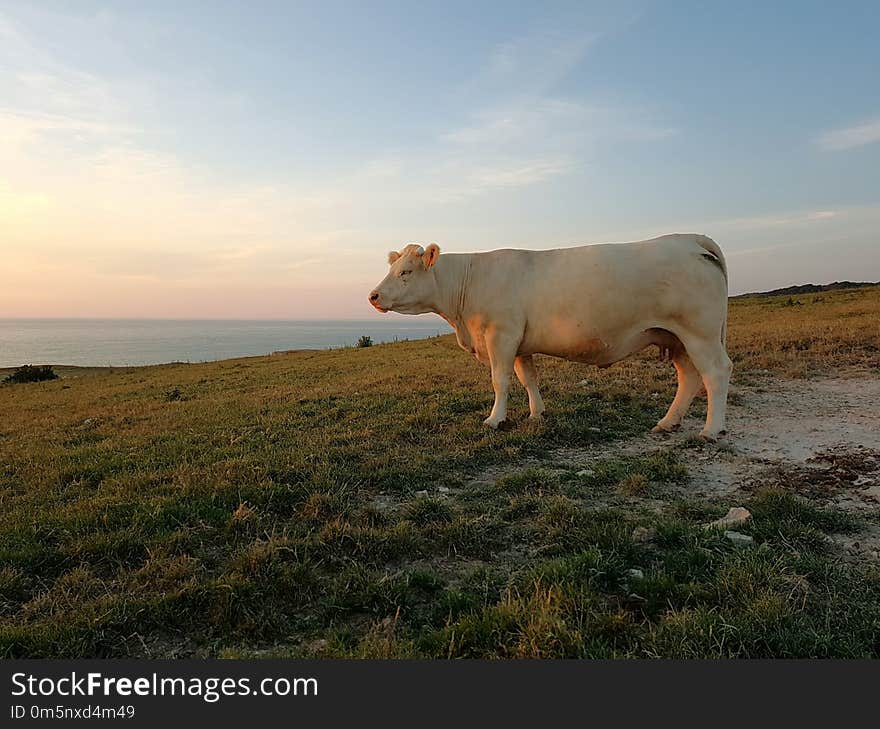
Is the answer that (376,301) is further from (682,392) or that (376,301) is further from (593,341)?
(682,392)

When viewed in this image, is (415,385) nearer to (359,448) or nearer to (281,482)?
(359,448)

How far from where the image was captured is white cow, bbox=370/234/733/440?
6875 mm

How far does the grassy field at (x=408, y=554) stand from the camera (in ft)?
9.32

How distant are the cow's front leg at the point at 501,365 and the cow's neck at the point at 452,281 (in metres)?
0.69

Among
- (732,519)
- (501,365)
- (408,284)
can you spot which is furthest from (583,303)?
(732,519)

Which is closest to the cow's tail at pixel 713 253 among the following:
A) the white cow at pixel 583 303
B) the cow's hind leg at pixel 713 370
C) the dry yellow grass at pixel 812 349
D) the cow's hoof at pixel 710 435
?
the white cow at pixel 583 303

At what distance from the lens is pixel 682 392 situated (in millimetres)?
7629

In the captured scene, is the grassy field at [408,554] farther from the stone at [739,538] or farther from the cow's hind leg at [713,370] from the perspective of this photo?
the cow's hind leg at [713,370]

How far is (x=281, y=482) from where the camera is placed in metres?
5.45

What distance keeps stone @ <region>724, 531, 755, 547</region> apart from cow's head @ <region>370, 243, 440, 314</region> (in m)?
4.87

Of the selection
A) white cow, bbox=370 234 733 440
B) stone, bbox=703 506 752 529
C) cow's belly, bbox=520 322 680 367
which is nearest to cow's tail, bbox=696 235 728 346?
white cow, bbox=370 234 733 440

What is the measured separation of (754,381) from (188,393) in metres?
13.3

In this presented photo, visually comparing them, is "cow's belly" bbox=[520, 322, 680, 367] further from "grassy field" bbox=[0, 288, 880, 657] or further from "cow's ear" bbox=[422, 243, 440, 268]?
"cow's ear" bbox=[422, 243, 440, 268]

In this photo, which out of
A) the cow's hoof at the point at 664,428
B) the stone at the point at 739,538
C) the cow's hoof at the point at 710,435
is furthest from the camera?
the cow's hoof at the point at 664,428
